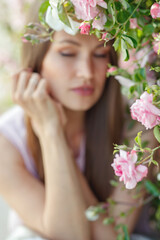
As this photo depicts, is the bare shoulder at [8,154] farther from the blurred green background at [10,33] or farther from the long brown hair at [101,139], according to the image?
the blurred green background at [10,33]

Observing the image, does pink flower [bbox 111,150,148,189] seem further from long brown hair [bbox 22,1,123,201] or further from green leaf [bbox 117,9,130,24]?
long brown hair [bbox 22,1,123,201]

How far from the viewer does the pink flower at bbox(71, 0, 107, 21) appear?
1.66ft

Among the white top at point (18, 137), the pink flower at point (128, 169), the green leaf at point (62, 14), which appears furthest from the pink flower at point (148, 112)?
the white top at point (18, 137)

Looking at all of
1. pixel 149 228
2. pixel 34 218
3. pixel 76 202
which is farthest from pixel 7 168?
pixel 149 228

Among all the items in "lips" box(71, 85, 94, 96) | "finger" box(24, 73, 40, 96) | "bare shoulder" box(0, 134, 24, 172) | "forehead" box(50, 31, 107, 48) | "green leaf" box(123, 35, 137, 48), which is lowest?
"bare shoulder" box(0, 134, 24, 172)

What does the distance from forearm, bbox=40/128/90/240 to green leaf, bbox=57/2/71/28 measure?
0.75m

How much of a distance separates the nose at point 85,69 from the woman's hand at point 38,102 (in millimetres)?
141

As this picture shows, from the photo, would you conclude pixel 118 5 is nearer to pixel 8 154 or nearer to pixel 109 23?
pixel 109 23

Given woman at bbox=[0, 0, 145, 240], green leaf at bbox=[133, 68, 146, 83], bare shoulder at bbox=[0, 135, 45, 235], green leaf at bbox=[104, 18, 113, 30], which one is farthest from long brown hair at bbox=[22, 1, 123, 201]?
Answer: green leaf at bbox=[104, 18, 113, 30]

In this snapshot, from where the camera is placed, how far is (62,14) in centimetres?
53

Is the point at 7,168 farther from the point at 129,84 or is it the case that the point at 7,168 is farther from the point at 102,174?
the point at 129,84

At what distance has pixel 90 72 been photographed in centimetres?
124

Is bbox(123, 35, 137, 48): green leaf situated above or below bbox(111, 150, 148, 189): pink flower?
above

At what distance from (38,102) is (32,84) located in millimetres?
77
